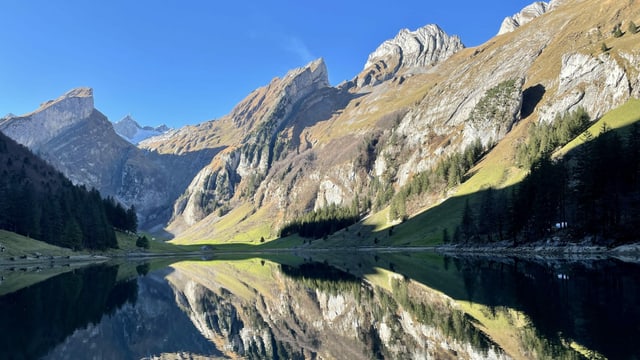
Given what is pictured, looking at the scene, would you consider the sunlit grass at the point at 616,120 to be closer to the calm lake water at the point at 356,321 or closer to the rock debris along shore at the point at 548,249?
the rock debris along shore at the point at 548,249

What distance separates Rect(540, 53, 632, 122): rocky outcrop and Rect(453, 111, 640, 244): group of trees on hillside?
38405mm

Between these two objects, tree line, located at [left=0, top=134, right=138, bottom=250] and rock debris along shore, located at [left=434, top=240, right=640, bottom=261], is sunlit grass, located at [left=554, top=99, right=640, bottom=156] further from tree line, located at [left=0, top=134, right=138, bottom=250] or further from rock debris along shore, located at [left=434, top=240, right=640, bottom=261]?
tree line, located at [left=0, top=134, right=138, bottom=250]

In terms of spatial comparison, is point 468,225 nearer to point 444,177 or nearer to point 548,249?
point 548,249

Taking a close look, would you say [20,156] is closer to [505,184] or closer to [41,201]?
[41,201]

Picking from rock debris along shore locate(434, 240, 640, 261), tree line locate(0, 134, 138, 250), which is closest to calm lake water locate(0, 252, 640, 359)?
rock debris along shore locate(434, 240, 640, 261)

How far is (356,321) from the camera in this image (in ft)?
98.8

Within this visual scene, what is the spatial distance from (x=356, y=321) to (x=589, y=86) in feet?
518

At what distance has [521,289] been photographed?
36469 mm

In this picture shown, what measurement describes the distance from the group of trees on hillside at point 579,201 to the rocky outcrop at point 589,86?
38.4 meters

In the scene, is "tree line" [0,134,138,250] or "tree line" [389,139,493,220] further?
"tree line" [389,139,493,220]

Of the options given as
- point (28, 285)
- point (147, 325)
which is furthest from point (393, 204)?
point (147, 325)

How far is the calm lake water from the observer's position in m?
21.2

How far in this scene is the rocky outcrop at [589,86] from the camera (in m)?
134

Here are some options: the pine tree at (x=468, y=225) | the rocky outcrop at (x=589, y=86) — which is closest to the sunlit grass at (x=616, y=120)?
the rocky outcrop at (x=589, y=86)
